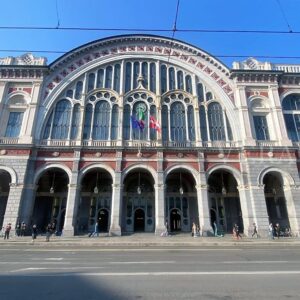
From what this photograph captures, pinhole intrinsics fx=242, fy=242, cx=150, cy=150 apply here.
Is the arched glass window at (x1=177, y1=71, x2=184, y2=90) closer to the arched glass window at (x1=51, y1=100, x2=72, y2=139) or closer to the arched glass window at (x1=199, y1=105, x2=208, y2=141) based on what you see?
the arched glass window at (x1=199, y1=105, x2=208, y2=141)

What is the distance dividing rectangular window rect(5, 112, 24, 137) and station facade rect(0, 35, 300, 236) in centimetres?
12

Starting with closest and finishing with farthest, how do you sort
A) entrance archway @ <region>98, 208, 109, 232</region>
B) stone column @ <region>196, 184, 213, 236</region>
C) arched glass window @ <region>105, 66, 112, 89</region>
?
stone column @ <region>196, 184, 213, 236</region>, entrance archway @ <region>98, 208, 109, 232</region>, arched glass window @ <region>105, 66, 112, 89</region>

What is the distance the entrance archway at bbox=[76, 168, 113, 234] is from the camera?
2816 cm

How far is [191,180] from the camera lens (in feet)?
98.4

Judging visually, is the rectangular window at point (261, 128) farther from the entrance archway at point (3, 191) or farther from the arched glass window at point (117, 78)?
the entrance archway at point (3, 191)

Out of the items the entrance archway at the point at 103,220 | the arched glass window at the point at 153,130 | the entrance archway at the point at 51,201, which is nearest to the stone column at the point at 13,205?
the entrance archway at the point at 51,201

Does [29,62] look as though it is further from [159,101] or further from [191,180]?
[191,180]

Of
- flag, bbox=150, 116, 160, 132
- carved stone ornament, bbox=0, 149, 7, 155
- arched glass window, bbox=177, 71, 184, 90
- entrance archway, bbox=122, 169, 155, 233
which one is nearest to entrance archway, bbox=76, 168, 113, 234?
entrance archway, bbox=122, 169, 155, 233

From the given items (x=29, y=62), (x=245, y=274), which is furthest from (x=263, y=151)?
(x=29, y=62)

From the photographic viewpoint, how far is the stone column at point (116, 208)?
78.7ft

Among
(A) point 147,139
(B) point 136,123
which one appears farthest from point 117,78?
(A) point 147,139

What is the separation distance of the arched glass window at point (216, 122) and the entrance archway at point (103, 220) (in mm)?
15593

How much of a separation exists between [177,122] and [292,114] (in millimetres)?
14577

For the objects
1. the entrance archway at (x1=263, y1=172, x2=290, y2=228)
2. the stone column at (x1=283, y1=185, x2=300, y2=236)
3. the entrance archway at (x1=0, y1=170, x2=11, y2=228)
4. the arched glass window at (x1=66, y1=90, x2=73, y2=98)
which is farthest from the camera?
the arched glass window at (x1=66, y1=90, x2=73, y2=98)
